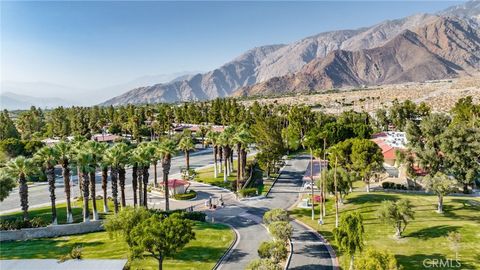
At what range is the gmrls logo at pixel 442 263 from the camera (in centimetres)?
3912

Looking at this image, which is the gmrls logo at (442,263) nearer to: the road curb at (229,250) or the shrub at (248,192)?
the road curb at (229,250)

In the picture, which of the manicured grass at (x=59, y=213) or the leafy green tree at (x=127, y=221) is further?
the manicured grass at (x=59, y=213)

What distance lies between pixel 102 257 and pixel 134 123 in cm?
7873

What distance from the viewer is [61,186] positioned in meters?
78.7

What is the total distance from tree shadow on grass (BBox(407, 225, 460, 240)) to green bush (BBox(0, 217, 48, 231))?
49429 millimetres

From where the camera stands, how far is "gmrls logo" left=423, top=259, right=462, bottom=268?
39125 mm

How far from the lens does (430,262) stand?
40000 millimetres

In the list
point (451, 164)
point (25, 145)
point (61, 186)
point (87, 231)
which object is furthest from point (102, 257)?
point (25, 145)

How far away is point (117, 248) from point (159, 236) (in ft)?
42.8

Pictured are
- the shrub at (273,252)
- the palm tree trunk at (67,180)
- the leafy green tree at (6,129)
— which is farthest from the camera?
the leafy green tree at (6,129)

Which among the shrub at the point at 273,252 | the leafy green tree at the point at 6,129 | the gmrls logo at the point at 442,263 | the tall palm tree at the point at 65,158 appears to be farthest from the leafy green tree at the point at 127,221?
the leafy green tree at the point at 6,129

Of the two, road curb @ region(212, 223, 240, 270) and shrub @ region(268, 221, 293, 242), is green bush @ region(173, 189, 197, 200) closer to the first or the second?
road curb @ region(212, 223, 240, 270)

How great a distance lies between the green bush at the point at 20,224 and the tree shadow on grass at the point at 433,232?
4943 cm

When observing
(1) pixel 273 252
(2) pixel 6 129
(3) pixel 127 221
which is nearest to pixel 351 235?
(1) pixel 273 252
